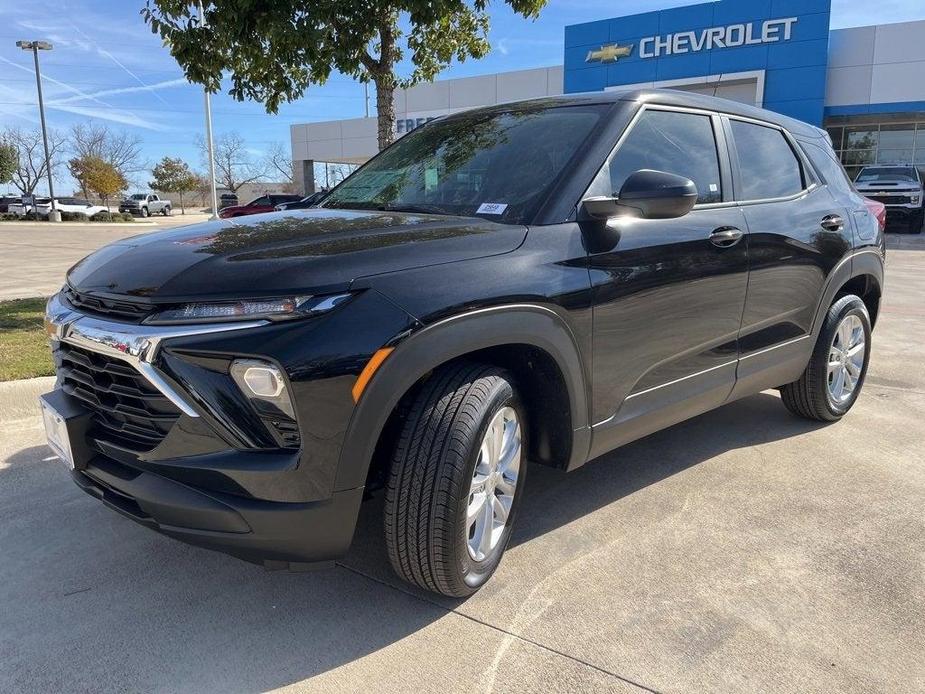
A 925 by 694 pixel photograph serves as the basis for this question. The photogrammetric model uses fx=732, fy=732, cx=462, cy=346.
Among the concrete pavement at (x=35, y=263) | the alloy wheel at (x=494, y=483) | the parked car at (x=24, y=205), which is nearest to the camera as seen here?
the alloy wheel at (x=494, y=483)

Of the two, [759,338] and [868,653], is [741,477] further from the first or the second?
[868,653]

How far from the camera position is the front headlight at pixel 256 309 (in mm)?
2025

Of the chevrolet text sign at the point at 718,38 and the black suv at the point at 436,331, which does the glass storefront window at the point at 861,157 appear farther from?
the black suv at the point at 436,331

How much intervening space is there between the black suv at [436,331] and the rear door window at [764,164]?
0.03 m

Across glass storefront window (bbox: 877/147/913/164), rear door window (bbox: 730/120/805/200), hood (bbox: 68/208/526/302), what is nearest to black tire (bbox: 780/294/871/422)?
rear door window (bbox: 730/120/805/200)

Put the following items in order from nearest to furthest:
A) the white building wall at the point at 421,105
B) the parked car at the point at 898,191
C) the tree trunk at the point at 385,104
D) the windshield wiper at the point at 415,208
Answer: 1. the windshield wiper at the point at 415,208
2. the tree trunk at the point at 385,104
3. the parked car at the point at 898,191
4. the white building wall at the point at 421,105

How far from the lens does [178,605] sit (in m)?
2.58

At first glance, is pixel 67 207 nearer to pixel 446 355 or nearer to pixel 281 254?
pixel 281 254

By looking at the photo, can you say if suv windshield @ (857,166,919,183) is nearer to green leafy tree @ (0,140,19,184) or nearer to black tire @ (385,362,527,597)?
black tire @ (385,362,527,597)

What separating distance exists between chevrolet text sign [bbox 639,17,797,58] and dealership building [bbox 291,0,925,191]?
32 millimetres

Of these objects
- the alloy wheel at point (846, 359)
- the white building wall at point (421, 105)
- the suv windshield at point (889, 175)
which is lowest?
the alloy wheel at point (846, 359)

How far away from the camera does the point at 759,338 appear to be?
361 cm

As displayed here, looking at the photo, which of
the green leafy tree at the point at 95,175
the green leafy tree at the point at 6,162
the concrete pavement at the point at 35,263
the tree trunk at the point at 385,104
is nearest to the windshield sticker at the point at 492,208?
the concrete pavement at the point at 35,263

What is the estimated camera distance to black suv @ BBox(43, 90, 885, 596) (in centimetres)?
204
